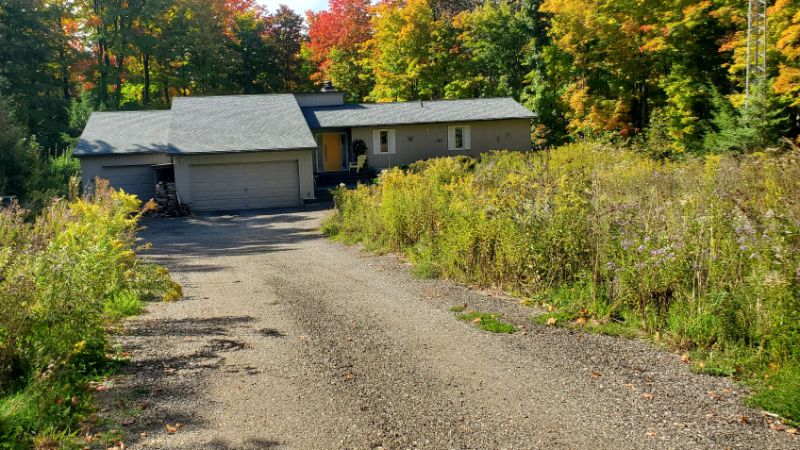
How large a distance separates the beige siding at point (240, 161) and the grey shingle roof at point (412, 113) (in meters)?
5.53

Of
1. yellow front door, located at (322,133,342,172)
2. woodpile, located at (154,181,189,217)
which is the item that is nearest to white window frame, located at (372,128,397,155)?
yellow front door, located at (322,133,342,172)

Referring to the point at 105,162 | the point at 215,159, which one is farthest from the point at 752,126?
the point at 105,162

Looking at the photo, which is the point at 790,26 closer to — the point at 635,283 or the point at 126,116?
the point at 635,283

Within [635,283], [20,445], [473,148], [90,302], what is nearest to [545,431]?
[635,283]

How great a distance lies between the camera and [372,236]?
49.6 feet

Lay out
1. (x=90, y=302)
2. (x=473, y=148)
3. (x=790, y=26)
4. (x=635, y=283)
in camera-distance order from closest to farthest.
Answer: (x=90, y=302) < (x=635, y=283) < (x=790, y=26) < (x=473, y=148)

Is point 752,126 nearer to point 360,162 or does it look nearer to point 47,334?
point 360,162

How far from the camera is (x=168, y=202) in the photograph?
26.3 metres

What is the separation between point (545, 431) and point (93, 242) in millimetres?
5341

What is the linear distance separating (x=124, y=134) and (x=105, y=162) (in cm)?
242

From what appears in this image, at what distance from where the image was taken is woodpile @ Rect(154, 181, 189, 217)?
26.2m

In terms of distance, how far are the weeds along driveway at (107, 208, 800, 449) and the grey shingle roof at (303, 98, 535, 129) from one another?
82.4 ft

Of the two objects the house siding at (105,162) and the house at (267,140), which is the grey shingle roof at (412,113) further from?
the house siding at (105,162)

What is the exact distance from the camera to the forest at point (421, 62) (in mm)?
26047
